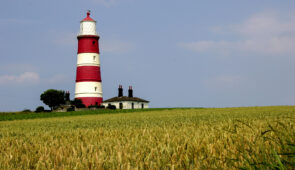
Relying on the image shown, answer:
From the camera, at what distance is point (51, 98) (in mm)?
62938

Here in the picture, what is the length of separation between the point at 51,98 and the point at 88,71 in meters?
17.9

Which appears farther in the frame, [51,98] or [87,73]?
[51,98]

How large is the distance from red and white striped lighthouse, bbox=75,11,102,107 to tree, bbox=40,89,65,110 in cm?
1479

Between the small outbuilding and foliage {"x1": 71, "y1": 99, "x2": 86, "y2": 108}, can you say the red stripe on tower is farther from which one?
the small outbuilding

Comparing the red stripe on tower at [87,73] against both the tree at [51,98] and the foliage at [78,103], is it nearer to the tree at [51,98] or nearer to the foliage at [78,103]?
the foliage at [78,103]

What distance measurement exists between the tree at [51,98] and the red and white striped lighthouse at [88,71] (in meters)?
14.8

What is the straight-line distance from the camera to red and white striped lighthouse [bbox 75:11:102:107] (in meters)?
48.8

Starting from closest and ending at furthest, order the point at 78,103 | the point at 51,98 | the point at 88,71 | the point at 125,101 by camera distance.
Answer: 1. the point at 88,71
2. the point at 78,103
3. the point at 125,101
4. the point at 51,98

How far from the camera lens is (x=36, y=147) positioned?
3961 millimetres

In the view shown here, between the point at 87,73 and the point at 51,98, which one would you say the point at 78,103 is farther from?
the point at 51,98

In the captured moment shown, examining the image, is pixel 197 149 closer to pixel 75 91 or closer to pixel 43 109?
pixel 75 91

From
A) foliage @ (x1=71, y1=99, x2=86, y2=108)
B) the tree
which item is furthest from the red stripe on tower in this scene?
the tree

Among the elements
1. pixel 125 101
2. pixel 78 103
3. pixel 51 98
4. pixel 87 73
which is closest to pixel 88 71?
pixel 87 73

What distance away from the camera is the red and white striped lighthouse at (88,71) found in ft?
160
